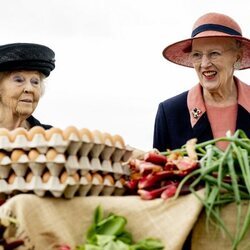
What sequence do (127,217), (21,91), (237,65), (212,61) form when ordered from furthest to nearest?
(237,65) → (212,61) → (21,91) → (127,217)

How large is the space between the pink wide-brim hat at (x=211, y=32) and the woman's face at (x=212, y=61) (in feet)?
0.19

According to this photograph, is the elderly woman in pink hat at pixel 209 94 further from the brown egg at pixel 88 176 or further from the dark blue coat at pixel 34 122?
the brown egg at pixel 88 176

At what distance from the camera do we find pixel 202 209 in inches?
112

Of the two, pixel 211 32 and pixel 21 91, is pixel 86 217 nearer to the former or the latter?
pixel 21 91

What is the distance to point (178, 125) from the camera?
4.87 metres

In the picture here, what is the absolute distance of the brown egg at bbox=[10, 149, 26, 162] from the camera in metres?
2.78

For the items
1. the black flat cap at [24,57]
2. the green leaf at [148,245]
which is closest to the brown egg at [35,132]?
the green leaf at [148,245]

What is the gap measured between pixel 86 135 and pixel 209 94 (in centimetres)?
226

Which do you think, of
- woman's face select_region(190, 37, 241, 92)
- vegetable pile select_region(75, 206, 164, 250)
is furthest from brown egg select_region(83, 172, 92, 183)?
woman's face select_region(190, 37, 241, 92)

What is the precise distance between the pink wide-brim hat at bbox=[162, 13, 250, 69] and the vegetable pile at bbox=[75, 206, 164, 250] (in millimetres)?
2373

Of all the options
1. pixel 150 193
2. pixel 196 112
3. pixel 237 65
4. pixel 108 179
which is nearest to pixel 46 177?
pixel 108 179

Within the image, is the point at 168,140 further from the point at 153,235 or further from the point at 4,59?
the point at 153,235

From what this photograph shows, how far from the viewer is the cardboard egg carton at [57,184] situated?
2723 mm

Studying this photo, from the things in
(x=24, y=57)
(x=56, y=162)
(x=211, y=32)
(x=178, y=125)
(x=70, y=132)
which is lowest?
(x=56, y=162)
